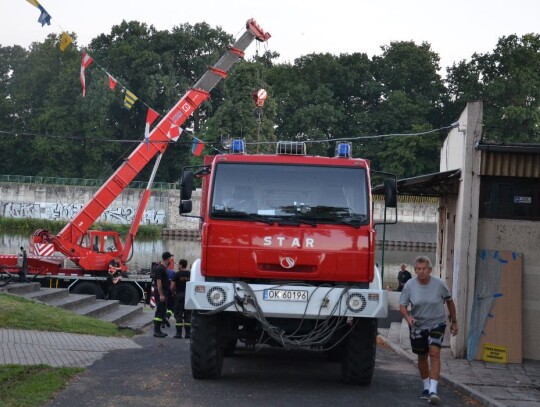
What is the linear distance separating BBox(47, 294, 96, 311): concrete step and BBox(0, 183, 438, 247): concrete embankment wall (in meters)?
47.6

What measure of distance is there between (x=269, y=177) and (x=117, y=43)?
77.9m

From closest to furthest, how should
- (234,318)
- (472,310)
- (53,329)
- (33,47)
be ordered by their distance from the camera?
(234,318), (472,310), (53,329), (33,47)

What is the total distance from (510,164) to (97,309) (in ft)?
36.5

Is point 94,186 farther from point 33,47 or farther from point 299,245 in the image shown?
point 299,245

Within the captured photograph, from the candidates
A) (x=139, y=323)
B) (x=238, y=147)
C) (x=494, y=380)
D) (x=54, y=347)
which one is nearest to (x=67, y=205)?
(x=139, y=323)

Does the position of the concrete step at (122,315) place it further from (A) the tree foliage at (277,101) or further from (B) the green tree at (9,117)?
(B) the green tree at (9,117)

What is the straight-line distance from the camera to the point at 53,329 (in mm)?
19203

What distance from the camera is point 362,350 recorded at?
13734 mm

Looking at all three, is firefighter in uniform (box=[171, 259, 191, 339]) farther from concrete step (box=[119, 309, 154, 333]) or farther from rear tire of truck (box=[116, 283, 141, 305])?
rear tire of truck (box=[116, 283, 141, 305])

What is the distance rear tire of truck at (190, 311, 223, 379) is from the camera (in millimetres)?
13586

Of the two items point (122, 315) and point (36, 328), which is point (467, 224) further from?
point (122, 315)

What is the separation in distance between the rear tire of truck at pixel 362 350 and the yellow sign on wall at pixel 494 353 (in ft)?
14.0

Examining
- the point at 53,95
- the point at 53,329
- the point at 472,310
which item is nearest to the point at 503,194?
the point at 472,310

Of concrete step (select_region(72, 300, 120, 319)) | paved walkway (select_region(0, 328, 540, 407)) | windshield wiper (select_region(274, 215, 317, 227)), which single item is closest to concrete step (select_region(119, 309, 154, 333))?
concrete step (select_region(72, 300, 120, 319))
